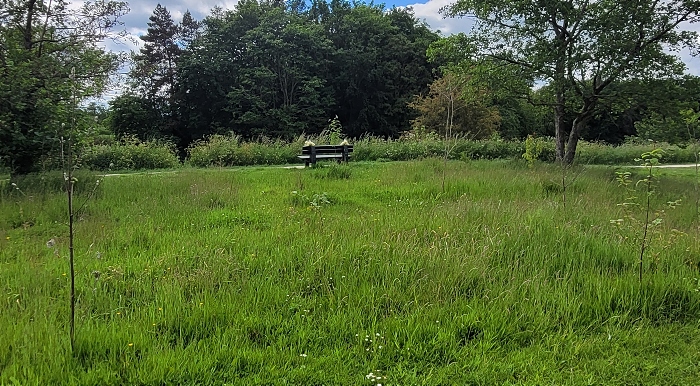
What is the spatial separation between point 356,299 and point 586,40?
1237cm

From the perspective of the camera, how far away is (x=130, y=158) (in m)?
16.3

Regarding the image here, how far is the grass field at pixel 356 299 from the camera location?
2738mm

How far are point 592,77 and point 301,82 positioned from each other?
31.3 metres

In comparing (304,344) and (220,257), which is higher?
(220,257)

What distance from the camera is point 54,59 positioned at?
9.29 metres

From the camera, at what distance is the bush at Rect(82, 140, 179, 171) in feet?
52.0

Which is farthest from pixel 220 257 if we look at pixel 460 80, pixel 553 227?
pixel 460 80

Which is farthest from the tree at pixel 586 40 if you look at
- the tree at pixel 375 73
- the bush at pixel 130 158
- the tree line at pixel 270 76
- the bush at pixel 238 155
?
the tree at pixel 375 73

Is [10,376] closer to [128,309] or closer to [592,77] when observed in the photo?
[128,309]

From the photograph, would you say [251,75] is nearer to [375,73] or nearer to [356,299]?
[375,73]

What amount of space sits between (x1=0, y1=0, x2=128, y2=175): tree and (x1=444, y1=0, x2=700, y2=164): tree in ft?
35.0

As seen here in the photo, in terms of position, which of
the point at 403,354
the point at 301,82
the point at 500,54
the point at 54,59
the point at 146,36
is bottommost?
the point at 403,354

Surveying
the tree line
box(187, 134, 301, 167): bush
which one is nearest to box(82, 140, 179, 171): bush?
box(187, 134, 301, 167): bush

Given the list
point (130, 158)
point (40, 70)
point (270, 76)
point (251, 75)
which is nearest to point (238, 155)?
point (130, 158)
